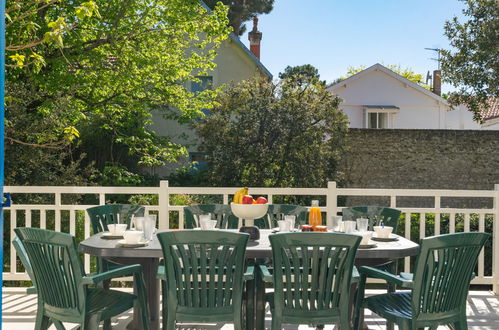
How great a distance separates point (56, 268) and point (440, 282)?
2.10m

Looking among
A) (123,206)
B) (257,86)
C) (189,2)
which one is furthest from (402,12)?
(123,206)

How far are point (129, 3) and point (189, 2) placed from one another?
122 centimetres

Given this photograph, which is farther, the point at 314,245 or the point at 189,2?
the point at 189,2

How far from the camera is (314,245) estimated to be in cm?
295

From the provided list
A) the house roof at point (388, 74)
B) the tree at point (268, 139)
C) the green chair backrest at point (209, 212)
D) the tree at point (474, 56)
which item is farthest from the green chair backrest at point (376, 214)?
the house roof at point (388, 74)

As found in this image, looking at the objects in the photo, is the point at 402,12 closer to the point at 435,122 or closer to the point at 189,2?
the point at 435,122

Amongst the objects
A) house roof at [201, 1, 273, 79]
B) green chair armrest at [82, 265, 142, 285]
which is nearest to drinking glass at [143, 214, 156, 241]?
green chair armrest at [82, 265, 142, 285]

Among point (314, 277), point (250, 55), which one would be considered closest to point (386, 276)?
point (314, 277)

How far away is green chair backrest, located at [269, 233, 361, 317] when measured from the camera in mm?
2959

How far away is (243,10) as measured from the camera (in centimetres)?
2159

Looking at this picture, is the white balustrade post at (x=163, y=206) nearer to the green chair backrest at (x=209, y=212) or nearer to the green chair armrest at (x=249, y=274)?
the green chair backrest at (x=209, y=212)

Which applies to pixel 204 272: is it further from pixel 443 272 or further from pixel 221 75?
pixel 221 75

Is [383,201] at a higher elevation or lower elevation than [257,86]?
lower

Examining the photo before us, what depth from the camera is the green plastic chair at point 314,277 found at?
2.96 m
